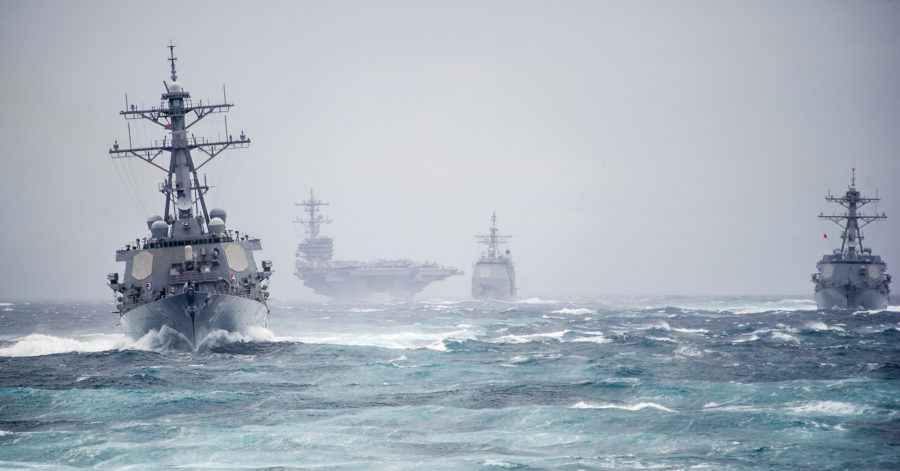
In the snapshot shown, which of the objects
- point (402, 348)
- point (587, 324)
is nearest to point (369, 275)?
point (587, 324)

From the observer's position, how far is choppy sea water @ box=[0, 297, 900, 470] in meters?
18.8

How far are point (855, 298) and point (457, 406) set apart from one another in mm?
60179

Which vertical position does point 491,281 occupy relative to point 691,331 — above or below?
above

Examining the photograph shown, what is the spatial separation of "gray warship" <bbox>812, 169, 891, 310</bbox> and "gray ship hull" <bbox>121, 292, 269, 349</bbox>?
183 ft

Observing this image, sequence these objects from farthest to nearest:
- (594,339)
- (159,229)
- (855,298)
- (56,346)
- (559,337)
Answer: (855,298) → (559,337) → (56,346) → (594,339) → (159,229)

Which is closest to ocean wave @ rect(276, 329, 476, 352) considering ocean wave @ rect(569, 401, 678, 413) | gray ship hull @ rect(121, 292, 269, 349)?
gray ship hull @ rect(121, 292, 269, 349)

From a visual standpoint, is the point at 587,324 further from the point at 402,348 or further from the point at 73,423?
the point at 73,423

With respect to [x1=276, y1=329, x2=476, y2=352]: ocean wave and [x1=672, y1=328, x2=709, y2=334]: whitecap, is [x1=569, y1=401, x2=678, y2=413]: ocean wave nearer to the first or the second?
[x1=276, y1=329, x2=476, y2=352]: ocean wave

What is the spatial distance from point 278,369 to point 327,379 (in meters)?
3.50

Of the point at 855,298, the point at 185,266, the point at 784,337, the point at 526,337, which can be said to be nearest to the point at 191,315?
the point at 185,266

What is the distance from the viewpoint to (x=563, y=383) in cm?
2872

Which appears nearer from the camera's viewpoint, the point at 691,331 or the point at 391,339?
the point at 391,339

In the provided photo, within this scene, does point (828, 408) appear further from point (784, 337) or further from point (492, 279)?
point (492, 279)

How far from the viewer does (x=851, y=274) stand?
240 feet
